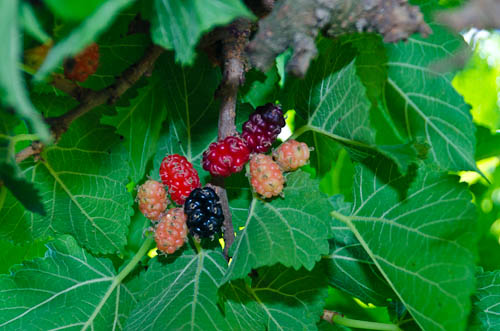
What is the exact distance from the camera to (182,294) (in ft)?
1.70

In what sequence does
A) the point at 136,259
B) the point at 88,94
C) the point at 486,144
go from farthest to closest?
the point at 486,144, the point at 136,259, the point at 88,94

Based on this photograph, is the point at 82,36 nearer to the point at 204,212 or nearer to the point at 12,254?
the point at 204,212

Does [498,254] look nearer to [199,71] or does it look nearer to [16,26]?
[199,71]

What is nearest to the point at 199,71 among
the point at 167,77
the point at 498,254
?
the point at 167,77

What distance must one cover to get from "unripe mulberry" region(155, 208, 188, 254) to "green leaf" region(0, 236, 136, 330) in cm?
13

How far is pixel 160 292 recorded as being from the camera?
1.77 ft

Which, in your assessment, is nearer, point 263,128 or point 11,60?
point 11,60

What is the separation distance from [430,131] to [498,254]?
1.75 ft

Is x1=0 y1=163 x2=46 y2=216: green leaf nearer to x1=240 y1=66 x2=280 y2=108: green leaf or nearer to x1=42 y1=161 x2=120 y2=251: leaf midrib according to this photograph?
x1=42 y1=161 x2=120 y2=251: leaf midrib

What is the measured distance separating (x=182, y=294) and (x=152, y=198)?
11cm

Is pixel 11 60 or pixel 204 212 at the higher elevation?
pixel 11 60

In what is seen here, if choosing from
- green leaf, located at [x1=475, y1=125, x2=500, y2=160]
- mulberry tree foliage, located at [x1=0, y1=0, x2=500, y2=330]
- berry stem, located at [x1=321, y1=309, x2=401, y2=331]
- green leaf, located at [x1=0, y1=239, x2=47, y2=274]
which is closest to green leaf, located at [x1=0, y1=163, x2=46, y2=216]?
mulberry tree foliage, located at [x1=0, y1=0, x2=500, y2=330]

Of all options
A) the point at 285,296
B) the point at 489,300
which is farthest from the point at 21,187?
the point at 489,300

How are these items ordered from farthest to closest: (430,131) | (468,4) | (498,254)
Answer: (498,254)
(430,131)
(468,4)
